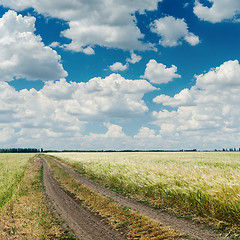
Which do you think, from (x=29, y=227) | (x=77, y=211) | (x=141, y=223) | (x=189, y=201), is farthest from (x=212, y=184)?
(x=29, y=227)

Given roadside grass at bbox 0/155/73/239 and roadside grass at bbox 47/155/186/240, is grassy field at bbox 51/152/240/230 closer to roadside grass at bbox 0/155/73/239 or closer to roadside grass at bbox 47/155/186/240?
roadside grass at bbox 47/155/186/240

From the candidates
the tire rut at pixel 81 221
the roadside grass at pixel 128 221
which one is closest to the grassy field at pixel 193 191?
the roadside grass at pixel 128 221

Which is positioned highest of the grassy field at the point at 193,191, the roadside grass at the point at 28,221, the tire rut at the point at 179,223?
the grassy field at the point at 193,191

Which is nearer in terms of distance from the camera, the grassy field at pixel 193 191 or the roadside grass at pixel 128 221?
the roadside grass at pixel 128 221

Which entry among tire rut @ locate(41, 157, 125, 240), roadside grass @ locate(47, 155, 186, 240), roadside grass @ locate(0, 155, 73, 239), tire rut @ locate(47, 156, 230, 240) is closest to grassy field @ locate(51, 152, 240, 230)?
tire rut @ locate(47, 156, 230, 240)

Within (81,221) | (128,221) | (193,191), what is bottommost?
(81,221)

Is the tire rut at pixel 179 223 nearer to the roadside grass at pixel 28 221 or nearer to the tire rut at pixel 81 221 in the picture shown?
the tire rut at pixel 81 221

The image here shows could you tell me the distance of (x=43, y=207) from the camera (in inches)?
464

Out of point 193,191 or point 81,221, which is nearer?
point 81,221

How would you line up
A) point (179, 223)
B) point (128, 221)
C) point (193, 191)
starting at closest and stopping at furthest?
1. point (179, 223)
2. point (128, 221)
3. point (193, 191)

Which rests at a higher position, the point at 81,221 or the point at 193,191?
the point at 193,191

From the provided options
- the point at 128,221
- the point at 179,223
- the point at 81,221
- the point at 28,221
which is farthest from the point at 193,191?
the point at 28,221

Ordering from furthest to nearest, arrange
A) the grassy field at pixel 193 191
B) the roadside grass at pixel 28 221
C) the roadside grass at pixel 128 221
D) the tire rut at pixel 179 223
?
the grassy field at pixel 193 191 < the roadside grass at pixel 28 221 < the roadside grass at pixel 128 221 < the tire rut at pixel 179 223

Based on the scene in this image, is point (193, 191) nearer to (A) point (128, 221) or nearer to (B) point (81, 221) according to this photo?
(A) point (128, 221)
